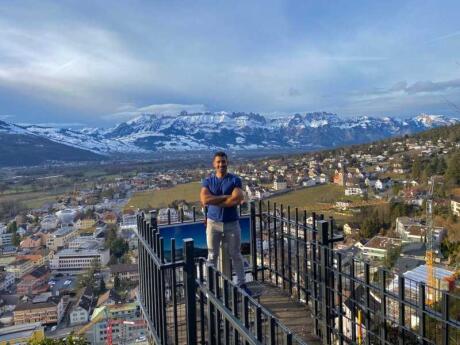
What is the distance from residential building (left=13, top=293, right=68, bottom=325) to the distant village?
0.06 meters

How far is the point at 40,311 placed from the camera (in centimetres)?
2706

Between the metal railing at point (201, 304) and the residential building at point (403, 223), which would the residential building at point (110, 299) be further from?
the metal railing at point (201, 304)

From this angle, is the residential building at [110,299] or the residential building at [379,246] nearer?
the residential building at [379,246]

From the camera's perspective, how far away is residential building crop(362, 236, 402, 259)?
23763 millimetres

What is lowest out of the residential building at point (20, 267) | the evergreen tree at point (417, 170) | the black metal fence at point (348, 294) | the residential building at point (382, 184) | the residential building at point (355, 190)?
the residential building at point (20, 267)

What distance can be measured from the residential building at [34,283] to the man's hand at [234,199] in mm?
32563

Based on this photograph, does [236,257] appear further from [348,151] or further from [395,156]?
[348,151]

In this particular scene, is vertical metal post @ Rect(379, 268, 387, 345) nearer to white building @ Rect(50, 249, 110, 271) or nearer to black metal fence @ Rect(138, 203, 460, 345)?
black metal fence @ Rect(138, 203, 460, 345)

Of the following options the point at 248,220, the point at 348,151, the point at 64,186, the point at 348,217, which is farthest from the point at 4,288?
the point at 348,151

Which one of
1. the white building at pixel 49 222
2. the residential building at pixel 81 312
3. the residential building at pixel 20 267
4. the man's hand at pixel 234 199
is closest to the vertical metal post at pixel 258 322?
the man's hand at pixel 234 199

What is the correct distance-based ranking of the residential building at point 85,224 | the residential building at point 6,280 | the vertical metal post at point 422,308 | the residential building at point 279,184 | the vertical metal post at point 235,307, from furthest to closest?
the residential building at point 279,184
the residential building at point 85,224
the residential building at point 6,280
the vertical metal post at point 422,308
the vertical metal post at point 235,307

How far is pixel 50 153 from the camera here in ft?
501

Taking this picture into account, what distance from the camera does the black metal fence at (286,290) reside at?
239cm

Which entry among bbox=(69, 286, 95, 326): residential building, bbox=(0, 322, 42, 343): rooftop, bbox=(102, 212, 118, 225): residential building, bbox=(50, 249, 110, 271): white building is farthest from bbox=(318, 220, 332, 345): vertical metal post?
bbox=(102, 212, 118, 225): residential building
